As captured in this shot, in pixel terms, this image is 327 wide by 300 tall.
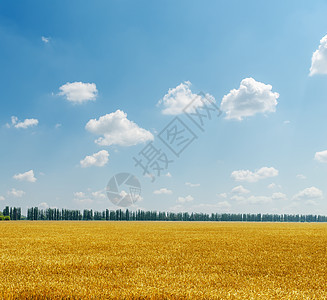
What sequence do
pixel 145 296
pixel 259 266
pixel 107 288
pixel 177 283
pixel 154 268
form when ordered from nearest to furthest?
pixel 145 296
pixel 107 288
pixel 177 283
pixel 154 268
pixel 259 266

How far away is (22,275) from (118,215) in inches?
7483

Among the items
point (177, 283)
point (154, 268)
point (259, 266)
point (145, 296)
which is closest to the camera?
point (145, 296)

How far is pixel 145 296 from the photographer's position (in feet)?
27.4

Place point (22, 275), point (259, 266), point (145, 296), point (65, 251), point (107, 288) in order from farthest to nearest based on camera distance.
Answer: point (65, 251) < point (259, 266) < point (22, 275) < point (107, 288) < point (145, 296)

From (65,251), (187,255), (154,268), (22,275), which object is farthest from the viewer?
(65,251)

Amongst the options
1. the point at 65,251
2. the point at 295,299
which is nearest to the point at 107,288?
the point at 295,299

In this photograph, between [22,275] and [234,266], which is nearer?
[22,275]

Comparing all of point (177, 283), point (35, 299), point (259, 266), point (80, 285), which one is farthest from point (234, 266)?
point (35, 299)

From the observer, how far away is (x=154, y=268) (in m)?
12.7

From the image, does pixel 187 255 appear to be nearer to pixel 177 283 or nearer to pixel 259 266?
pixel 259 266

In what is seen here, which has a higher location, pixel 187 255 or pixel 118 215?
pixel 187 255

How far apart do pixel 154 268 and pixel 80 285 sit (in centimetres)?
400

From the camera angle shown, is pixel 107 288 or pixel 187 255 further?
pixel 187 255

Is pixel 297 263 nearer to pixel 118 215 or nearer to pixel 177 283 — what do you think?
pixel 177 283
